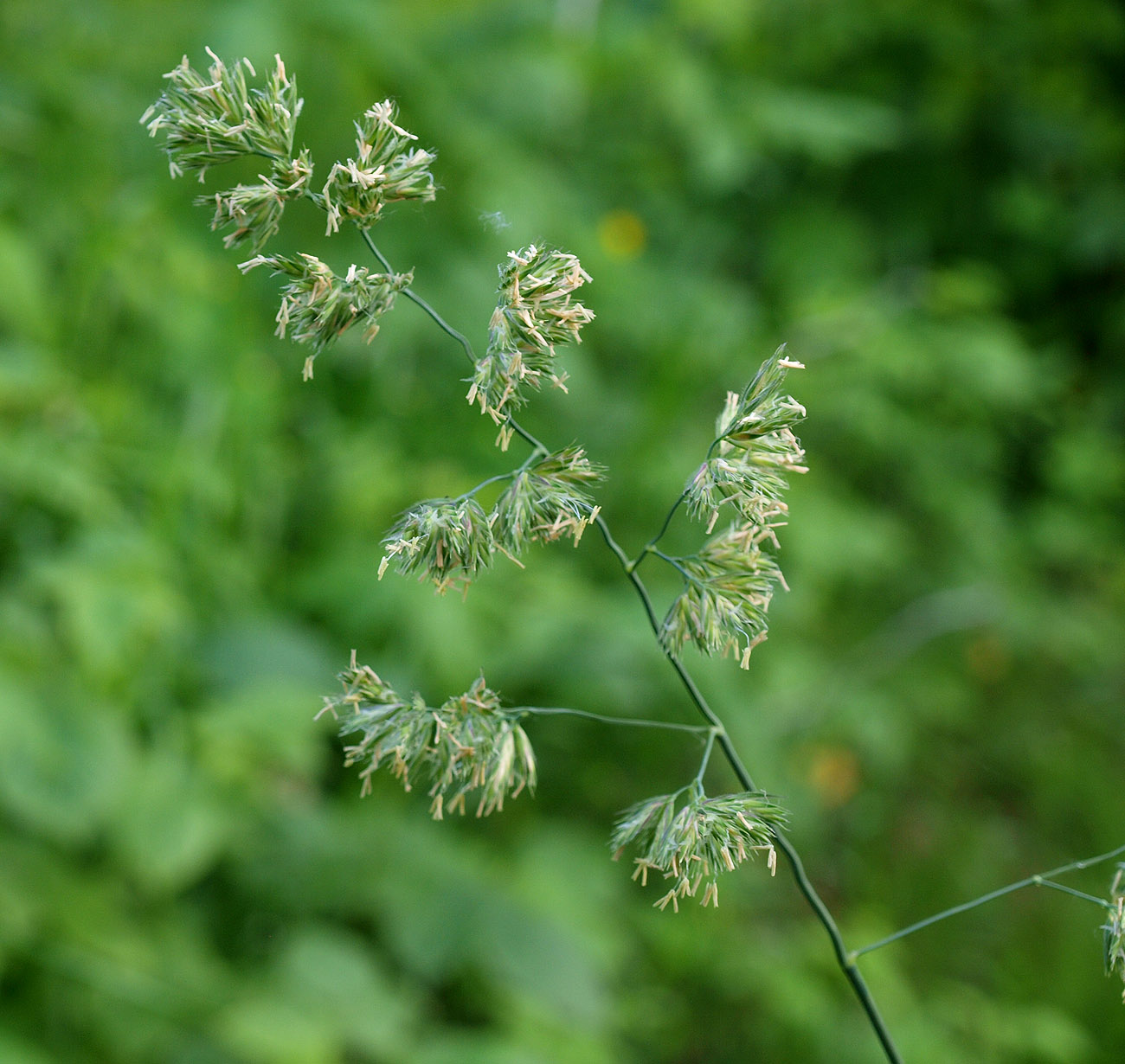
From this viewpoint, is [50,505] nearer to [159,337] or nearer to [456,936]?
[159,337]

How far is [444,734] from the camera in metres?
0.52

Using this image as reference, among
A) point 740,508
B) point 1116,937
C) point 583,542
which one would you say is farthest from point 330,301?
point 583,542

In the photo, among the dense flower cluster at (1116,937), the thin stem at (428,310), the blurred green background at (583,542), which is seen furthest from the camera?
the blurred green background at (583,542)

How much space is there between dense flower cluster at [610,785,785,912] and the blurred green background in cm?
117

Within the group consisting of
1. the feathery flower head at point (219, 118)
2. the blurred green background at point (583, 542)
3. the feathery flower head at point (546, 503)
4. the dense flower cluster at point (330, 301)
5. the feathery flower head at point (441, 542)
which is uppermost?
the blurred green background at point (583, 542)

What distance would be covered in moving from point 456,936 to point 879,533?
5.86 feet

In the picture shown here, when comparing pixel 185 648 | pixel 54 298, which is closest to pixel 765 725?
pixel 185 648

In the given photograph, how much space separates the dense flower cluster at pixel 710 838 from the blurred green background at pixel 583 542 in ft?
3.85

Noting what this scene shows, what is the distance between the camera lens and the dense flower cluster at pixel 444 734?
1.66 feet

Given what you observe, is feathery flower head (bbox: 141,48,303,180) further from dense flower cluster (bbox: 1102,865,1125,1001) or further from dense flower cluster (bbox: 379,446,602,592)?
dense flower cluster (bbox: 1102,865,1125,1001)

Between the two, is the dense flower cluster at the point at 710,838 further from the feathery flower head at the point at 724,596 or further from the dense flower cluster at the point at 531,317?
the dense flower cluster at the point at 531,317

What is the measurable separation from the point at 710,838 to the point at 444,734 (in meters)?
0.13

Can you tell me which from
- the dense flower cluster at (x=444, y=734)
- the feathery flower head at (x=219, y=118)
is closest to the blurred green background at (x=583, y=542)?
the feathery flower head at (x=219, y=118)

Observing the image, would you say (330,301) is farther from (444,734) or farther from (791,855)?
(791,855)
